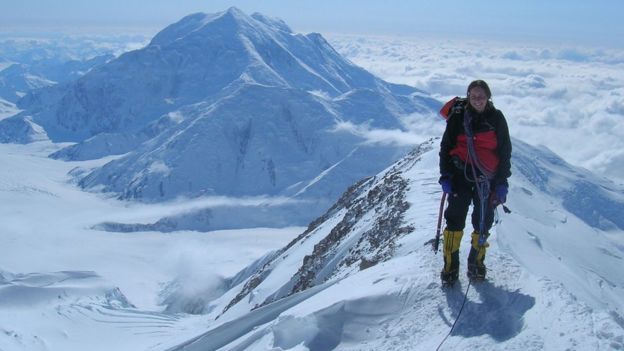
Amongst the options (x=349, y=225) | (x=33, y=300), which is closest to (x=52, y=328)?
(x=33, y=300)

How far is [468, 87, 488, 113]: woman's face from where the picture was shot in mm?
9422

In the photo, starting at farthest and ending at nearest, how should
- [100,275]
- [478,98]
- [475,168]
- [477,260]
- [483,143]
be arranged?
[100,275] → [477,260] → [475,168] → [483,143] → [478,98]

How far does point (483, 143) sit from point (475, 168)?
469 millimetres

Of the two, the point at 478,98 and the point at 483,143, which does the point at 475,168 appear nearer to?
the point at 483,143

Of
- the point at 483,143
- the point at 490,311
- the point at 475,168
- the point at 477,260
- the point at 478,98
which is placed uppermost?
the point at 478,98

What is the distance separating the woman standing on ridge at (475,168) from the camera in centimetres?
965

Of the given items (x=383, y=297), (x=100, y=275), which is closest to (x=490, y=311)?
(x=383, y=297)

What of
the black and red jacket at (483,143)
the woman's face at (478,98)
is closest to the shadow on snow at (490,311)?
the black and red jacket at (483,143)

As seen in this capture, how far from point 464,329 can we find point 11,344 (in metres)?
37.8

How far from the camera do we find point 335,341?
10016mm

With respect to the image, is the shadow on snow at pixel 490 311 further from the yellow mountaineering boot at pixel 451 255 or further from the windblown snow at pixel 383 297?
the yellow mountaineering boot at pixel 451 255

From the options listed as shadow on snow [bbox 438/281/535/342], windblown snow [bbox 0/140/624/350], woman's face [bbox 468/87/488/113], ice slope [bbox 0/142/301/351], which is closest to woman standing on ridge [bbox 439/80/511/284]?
woman's face [bbox 468/87/488/113]

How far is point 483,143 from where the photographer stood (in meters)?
9.73

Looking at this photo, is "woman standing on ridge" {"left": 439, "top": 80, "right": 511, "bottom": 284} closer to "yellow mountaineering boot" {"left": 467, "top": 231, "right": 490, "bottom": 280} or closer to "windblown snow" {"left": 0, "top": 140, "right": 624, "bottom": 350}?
"yellow mountaineering boot" {"left": 467, "top": 231, "right": 490, "bottom": 280}
